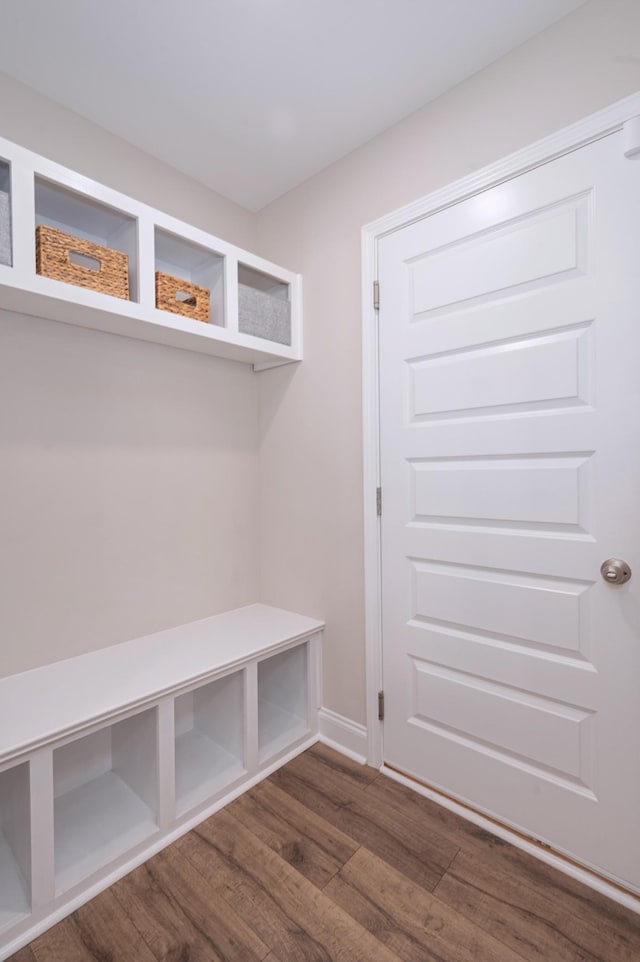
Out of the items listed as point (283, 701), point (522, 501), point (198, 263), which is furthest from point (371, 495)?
point (198, 263)

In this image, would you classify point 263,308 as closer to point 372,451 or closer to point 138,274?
point 138,274

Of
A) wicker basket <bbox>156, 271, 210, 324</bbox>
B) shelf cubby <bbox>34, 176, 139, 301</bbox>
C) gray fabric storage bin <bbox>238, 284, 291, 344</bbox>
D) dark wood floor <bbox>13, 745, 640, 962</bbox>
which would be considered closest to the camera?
dark wood floor <bbox>13, 745, 640, 962</bbox>

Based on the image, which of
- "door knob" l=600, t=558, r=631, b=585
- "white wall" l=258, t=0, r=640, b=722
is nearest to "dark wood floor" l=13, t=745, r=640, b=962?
"white wall" l=258, t=0, r=640, b=722

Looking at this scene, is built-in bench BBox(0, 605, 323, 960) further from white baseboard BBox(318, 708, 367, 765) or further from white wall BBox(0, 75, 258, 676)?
white wall BBox(0, 75, 258, 676)

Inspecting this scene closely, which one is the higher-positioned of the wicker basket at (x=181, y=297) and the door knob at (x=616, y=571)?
the wicker basket at (x=181, y=297)

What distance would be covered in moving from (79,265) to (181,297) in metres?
0.41

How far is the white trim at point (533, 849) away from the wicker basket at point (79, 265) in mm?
2118

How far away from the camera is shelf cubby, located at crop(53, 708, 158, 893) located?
4.66 feet

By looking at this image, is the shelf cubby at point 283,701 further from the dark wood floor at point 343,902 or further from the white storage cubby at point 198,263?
the white storage cubby at point 198,263

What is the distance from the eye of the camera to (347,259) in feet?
6.50

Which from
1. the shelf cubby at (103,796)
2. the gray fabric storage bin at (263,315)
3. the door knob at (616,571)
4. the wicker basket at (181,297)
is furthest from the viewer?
the gray fabric storage bin at (263,315)

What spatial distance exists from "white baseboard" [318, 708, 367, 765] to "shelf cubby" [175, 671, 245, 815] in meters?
0.42

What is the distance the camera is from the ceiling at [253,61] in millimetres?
1382

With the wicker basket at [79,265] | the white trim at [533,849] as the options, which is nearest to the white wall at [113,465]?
the wicker basket at [79,265]
